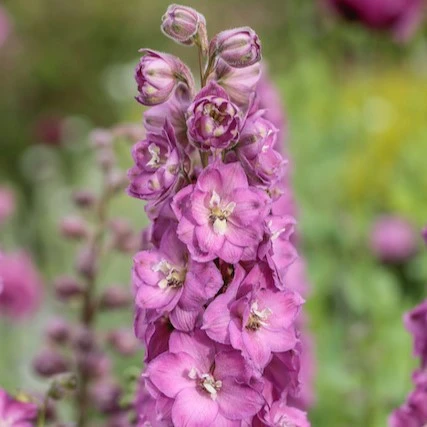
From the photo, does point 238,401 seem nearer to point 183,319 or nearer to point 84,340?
point 183,319

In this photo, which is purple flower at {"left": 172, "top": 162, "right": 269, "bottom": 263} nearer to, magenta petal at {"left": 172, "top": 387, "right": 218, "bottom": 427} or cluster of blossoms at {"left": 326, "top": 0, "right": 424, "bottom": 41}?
magenta petal at {"left": 172, "top": 387, "right": 218, "bottom": 427}

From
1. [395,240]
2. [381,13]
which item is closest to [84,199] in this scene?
[381,13]

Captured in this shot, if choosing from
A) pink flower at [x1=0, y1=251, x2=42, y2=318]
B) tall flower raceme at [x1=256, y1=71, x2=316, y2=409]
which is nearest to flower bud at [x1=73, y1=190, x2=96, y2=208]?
tall flower raceme at [x1=256, y1=71, x2=316, y2=409]

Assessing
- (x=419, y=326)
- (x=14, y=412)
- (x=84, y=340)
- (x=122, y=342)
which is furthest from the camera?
(x=122, y=342)

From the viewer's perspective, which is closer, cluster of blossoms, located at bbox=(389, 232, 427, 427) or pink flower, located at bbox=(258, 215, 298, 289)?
pink flower, located at bbox=(258, 215, 298, 289)

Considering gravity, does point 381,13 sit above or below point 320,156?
above

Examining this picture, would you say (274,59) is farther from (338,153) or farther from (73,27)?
(338,153)
